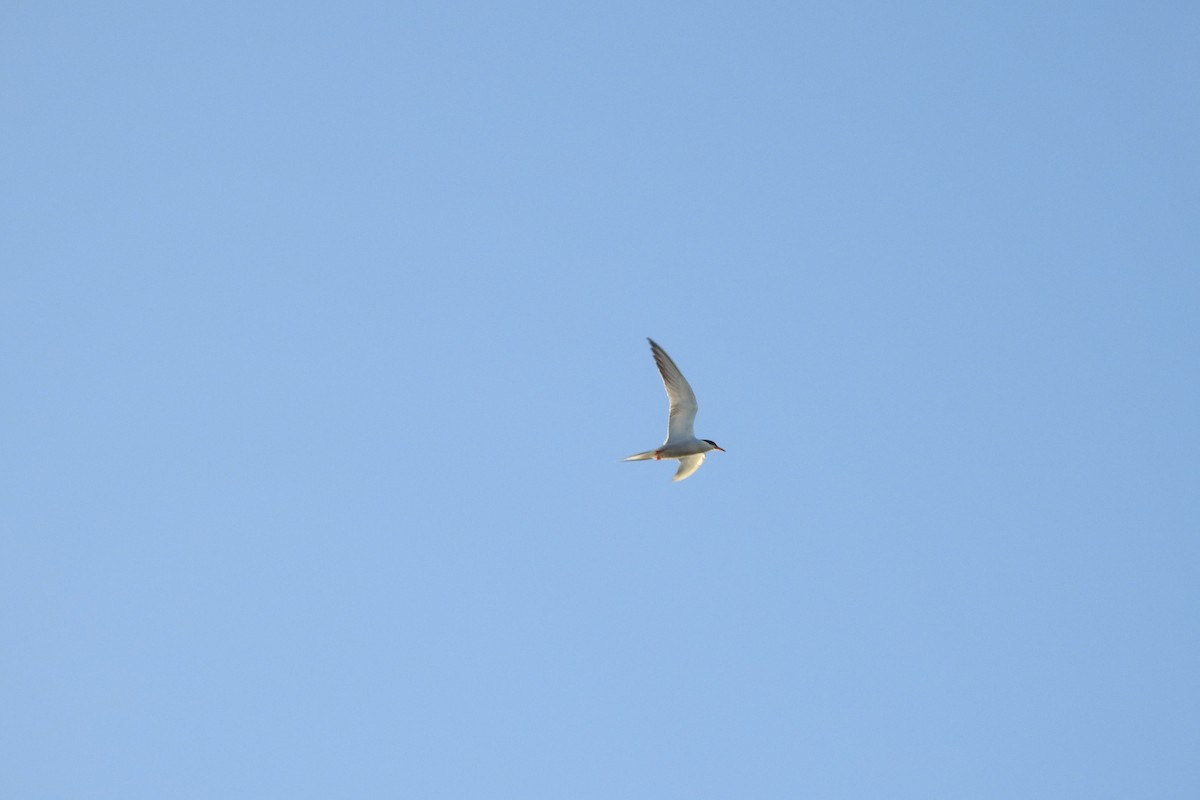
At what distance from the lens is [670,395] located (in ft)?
73.2

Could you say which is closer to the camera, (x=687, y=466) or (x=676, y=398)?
(x=676, y=398)

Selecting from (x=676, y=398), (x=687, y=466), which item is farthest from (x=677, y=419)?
(x=687, y=466)

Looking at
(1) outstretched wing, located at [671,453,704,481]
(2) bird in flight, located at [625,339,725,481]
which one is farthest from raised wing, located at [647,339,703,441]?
(1) outstretched wing, located at [671,453,704,481]

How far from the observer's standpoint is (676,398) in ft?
73.1

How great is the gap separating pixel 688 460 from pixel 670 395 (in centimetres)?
196

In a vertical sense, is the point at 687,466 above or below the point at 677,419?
below

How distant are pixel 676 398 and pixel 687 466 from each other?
2.07 metres

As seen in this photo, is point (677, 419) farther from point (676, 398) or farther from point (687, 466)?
point (687, 466)

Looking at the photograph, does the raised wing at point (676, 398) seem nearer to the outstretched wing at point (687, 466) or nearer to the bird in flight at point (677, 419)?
the bird in flight at point (677, 419)

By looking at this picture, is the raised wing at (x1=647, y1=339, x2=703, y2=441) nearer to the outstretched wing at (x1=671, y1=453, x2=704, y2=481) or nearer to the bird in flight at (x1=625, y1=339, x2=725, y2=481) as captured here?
the bird in flight at (x1=625, y1=339, x2=725, y2=481)

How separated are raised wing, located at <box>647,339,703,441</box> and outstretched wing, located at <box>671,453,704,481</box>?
0.94 m

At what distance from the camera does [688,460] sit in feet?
77.7

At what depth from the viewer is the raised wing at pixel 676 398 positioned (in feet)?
72.3

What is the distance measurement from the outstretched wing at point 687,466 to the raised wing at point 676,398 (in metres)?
0.94
